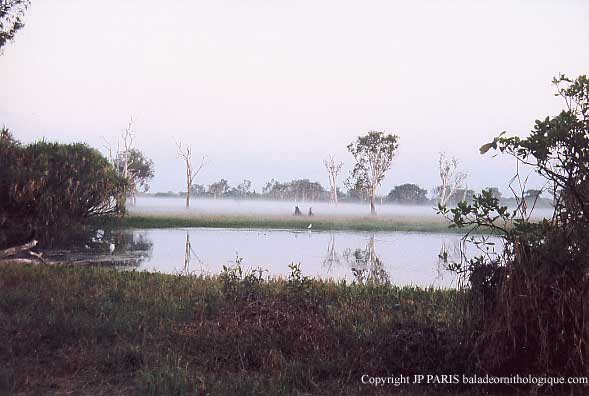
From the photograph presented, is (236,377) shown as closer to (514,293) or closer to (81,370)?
(81,370)

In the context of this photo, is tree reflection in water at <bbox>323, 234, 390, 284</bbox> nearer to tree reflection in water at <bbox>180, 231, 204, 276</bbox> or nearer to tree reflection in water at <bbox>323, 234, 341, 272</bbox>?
tree reflection in water at <bbox>323, 234, 341, 272</bbox>

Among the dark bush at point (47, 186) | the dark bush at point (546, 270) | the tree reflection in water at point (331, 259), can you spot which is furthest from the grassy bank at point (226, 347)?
the tree reflection in water at point (331, 259)

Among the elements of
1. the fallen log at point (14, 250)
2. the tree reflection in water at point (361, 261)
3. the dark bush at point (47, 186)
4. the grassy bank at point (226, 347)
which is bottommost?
the tree reflection in water at point (361, 261)

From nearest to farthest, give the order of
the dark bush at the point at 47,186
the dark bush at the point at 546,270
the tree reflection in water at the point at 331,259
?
the dark bush at the point at 546,270 < the dark bush at the point at 47,186 < the tree reflection in water at the point at 331,259

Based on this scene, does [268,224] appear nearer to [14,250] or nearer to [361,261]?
[361,261]

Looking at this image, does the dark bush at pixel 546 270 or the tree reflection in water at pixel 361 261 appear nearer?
the dark bush at pixel 546 270

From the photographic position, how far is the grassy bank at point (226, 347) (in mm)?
4699

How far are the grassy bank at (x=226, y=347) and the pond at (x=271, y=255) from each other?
6.08 metres

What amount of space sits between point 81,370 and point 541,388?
14.7ft

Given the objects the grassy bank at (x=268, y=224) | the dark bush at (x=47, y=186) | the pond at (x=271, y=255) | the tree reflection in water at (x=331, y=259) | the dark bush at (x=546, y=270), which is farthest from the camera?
the grassy bank at (x=268, y=224)

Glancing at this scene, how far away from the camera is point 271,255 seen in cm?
1972

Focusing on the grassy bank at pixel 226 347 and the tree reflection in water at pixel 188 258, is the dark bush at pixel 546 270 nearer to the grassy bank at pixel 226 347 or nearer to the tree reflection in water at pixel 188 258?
the grassy bank at pixel 226 347

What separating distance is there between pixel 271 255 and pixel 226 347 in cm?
1425

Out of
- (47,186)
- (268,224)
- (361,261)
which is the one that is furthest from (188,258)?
(268,224)
